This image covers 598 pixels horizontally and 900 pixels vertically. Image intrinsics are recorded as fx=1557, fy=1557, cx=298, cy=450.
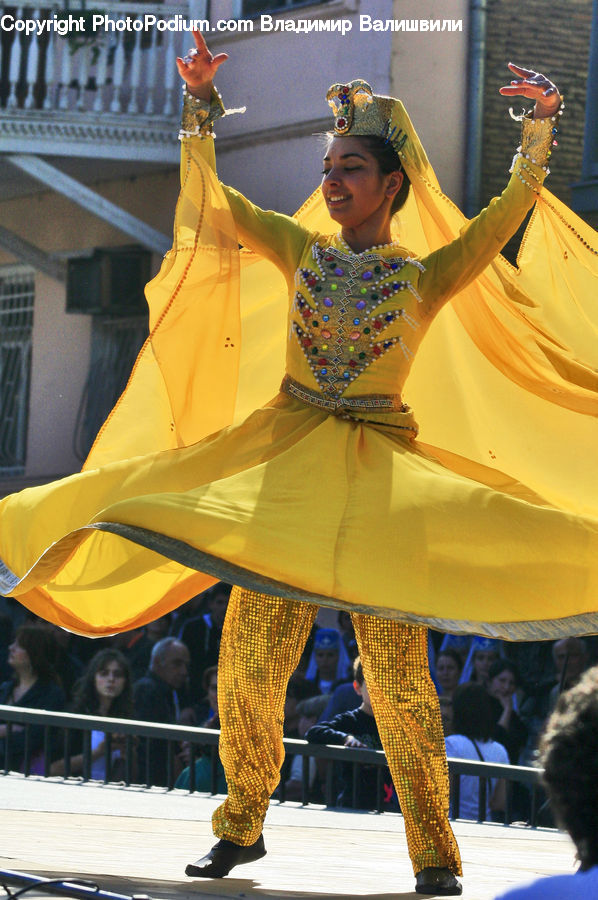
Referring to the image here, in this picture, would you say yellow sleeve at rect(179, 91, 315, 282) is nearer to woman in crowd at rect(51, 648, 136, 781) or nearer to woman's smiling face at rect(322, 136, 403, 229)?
woman's smiling face at rect(322, 136, 403, 229)

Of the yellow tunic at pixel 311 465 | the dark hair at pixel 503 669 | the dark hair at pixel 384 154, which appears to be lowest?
the dark hair at pixel 503 669

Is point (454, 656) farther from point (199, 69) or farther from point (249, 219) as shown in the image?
point (199, 69)

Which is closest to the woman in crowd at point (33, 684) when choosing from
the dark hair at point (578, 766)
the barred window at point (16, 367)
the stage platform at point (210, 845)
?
the stage platform at point (210, 845)

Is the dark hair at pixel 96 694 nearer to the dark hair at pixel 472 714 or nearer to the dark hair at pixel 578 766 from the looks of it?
the dark hair at pixel 472 714

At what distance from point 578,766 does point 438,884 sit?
6.52 feet

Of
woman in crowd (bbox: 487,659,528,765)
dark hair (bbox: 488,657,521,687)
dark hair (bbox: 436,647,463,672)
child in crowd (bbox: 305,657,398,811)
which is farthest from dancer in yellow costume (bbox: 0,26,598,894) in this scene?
dark hair (bbox: 436,647,463,672)

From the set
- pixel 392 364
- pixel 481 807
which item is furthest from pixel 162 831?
pixel 392 364

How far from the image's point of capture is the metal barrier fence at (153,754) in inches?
230

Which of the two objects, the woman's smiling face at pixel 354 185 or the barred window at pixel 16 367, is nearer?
the woman's smiling face at pixel 354 185

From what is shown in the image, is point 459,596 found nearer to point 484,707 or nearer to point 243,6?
point 484,707

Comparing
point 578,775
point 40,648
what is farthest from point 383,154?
point 40,648

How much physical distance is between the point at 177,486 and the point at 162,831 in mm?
1507

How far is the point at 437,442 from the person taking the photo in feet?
15.8

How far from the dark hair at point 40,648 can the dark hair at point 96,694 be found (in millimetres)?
223
